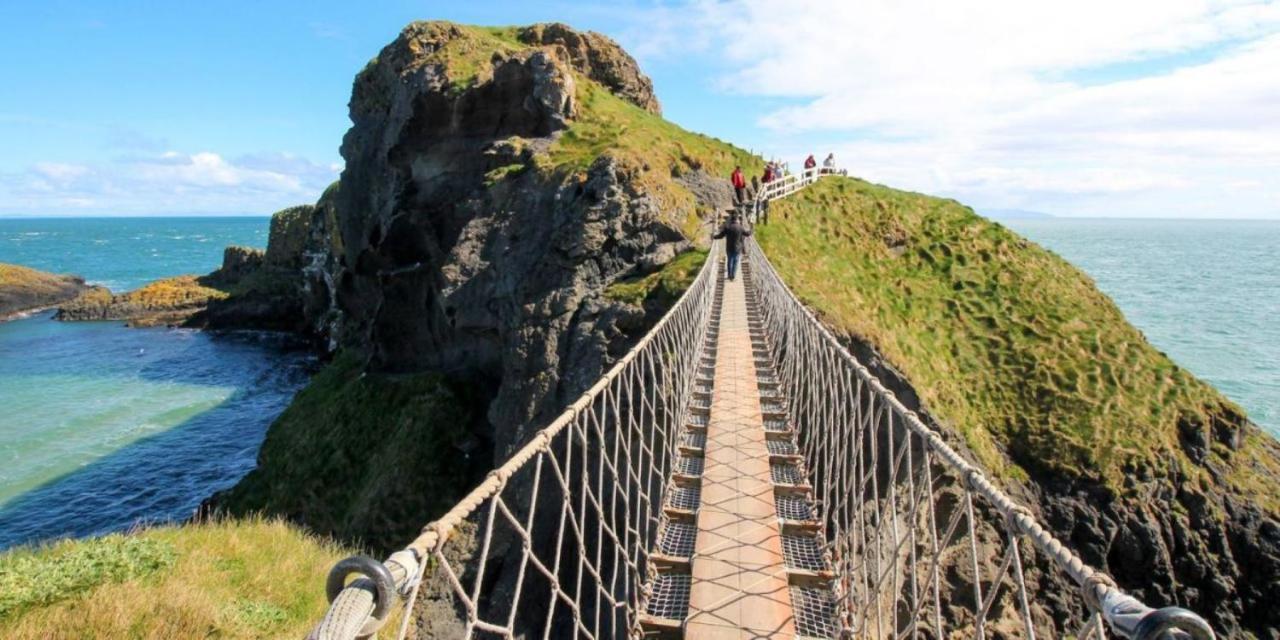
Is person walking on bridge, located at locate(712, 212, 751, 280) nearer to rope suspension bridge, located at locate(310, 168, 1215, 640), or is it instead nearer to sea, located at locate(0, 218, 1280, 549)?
rope suspension bridge, located at locate(310, 168, 1215, 640)

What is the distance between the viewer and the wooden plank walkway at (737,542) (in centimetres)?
402

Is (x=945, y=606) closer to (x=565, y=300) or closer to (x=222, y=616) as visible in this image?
(x=565, y=300)

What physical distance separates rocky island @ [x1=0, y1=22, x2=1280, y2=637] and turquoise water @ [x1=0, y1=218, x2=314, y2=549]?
12.6 ft

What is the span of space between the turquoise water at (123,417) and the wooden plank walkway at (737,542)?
8476mm

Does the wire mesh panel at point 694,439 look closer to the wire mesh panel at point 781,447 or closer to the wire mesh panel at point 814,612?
the wire mesh panel at point 781,447

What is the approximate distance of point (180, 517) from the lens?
840 inches

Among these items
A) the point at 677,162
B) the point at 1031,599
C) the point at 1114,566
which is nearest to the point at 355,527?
the point at 677,162

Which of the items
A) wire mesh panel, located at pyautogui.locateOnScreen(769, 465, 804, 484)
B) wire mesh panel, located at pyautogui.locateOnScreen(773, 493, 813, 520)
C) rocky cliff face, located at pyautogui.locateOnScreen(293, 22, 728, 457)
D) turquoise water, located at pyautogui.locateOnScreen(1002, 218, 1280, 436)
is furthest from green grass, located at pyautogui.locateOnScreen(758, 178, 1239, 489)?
turquoise water, located at pyautogui.locateOnScreen(1002, 218, 1280, 436)

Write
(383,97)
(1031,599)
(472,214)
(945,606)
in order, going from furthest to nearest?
(383,97)
(472,214)
(1031,599)
(945,606)

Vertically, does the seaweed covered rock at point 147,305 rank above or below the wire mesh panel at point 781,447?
below

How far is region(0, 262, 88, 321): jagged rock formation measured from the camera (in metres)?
57.6

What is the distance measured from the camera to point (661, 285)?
13.7 m

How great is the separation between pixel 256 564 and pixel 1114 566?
14.4 m

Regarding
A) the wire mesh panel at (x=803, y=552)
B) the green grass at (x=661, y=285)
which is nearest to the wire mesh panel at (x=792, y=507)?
the wire mesh panel at (x=803, y=552)
